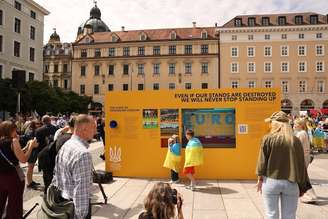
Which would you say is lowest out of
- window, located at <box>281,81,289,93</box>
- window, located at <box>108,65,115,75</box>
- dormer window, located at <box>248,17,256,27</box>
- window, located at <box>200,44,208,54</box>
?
window, located at <box>281,81,289,93</box>

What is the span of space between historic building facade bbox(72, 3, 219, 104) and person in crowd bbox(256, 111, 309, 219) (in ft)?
202

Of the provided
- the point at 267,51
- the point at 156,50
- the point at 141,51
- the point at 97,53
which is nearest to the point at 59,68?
the point at 97,53

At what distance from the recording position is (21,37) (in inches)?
1822

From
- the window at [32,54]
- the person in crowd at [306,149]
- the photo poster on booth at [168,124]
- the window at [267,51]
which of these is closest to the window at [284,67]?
the window at [267,51]

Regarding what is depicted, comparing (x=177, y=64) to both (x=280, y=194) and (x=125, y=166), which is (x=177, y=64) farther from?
(x=280, y=194)

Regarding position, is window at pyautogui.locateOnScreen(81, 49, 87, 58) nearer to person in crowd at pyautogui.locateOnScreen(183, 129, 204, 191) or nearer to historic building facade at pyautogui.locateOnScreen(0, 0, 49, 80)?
historic building facade at pyautogui.locateOnScreen(0, 0, 49, 80)

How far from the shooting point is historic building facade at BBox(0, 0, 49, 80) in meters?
42.7

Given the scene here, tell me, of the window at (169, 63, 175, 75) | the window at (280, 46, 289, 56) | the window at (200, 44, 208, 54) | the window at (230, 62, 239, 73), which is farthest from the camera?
the window at (169, 63, 175, 75)

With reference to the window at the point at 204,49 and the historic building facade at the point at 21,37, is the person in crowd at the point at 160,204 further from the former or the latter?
the window at the point at 204,49

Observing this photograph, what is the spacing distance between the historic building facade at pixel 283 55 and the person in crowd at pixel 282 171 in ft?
198

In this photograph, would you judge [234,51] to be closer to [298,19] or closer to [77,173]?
[298,19]

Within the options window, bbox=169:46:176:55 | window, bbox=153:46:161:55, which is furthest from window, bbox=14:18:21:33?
window, bbox=169:46:176:55

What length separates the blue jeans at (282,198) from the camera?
15.0 ft

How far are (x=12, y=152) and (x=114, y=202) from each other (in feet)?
10.6
